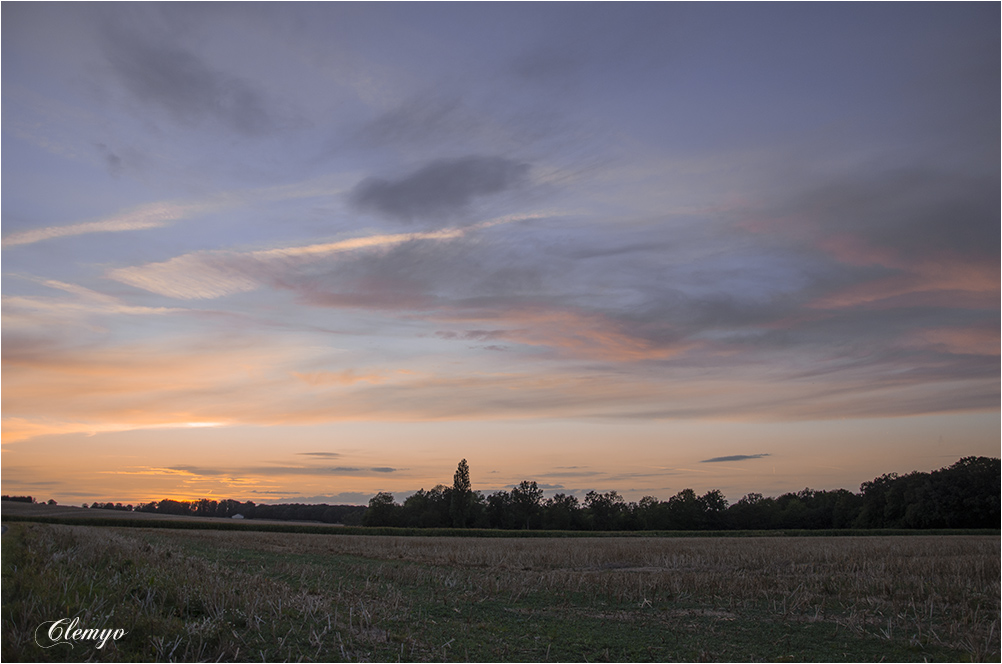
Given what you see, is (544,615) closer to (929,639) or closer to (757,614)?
(757,614)

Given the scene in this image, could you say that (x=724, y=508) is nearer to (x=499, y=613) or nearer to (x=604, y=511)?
(x=604, y=511)

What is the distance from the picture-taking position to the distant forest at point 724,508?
3639 inches

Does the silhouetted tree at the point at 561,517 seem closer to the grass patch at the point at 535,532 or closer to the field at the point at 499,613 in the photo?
the grass patch at the point at 535,532

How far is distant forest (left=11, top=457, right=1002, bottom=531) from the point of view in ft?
303

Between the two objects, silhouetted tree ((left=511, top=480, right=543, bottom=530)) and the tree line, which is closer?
the tree line

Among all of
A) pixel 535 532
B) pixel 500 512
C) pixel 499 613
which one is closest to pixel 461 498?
pixel 500 512

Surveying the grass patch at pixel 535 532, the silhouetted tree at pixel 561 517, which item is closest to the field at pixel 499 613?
the grass patch at pixel 535 532

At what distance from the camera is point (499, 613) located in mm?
15234

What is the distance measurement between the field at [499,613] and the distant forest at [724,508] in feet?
288

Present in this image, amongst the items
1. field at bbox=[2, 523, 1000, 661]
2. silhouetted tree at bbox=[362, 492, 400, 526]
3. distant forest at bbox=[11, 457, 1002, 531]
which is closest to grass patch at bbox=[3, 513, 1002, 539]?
distant forest at bbox=[11, 457, 1002, 531]

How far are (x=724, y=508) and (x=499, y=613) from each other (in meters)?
131

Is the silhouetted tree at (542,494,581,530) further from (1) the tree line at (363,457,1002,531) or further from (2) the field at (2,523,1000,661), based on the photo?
(2) the field at (2,523,1000,661)

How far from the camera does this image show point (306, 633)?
37.2 feet

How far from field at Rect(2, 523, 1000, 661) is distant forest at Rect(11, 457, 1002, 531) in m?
87.9
